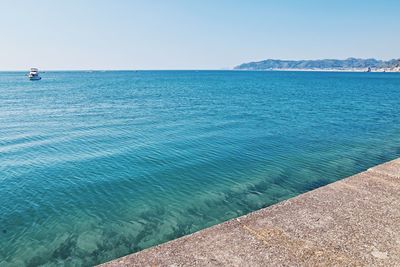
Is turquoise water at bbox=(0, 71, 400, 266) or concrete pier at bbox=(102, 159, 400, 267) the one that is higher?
concrete pier at bbox=(102, 159, 400, 267)

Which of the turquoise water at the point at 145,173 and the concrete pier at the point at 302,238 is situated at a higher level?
the concrete pier at the point at 302,238

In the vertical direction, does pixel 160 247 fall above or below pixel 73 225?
above

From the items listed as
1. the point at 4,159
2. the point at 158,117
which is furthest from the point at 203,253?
the point at 158,117

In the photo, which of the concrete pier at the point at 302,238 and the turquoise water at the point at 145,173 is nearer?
the concrete pier at the point at 302,238

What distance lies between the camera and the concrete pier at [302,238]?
33.7 feet

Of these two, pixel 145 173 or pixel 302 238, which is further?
pixel 145 173

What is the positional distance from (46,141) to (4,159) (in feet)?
17.4

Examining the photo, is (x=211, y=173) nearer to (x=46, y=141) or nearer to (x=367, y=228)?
(x=367, y=228)

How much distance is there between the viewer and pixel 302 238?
11.5 m

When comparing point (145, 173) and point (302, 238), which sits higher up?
point (302, 238)

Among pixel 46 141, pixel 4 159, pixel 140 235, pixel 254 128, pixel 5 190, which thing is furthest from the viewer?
pixel 254 128

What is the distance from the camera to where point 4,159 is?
77.5 feet

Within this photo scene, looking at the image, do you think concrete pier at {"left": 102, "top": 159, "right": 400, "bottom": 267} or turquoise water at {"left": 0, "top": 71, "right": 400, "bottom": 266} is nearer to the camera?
concrete pier at {"left": 102, "top": 159, "right": 400, "bottom": 267}

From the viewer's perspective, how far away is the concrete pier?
10266mm
